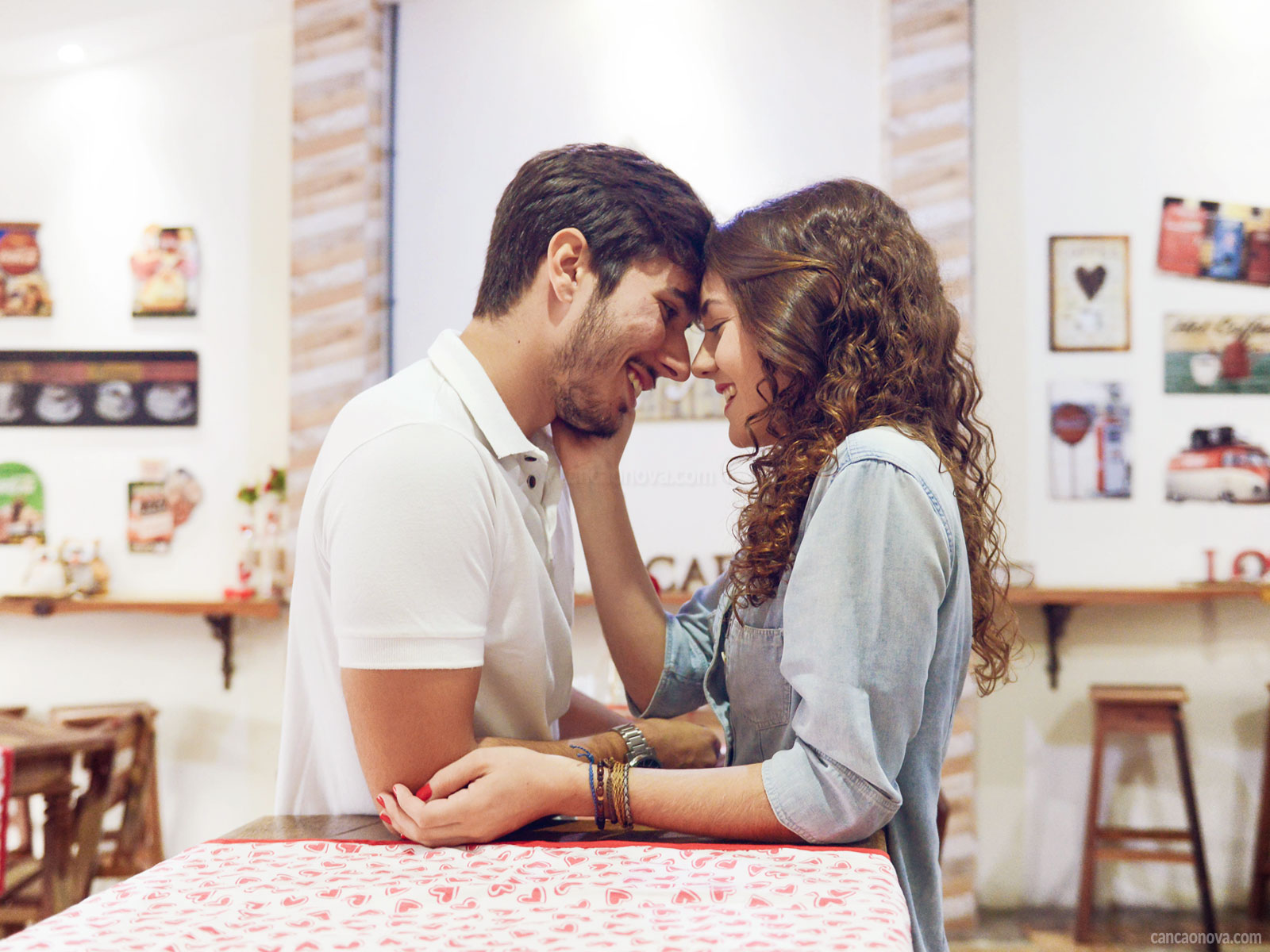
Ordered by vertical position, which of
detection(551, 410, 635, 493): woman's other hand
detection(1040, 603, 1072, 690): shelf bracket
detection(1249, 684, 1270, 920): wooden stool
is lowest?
detection(1249, 684, 1270, 920): wooden stool

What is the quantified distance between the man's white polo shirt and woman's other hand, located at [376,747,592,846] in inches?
4.8

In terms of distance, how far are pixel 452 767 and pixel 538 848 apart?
0.43 ft

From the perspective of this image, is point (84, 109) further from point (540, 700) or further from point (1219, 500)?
point (1219, 500)

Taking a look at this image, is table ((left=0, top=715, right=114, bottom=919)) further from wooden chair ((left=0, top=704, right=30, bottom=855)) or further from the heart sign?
the heart sign

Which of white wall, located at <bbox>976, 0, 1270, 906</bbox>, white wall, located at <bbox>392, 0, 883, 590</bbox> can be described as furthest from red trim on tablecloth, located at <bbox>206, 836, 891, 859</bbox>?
white wall, located at <bbox>976, 0, 1270, 906</bbox>

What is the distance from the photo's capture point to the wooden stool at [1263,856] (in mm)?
3791

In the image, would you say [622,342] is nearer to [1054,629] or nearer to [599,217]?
[599,217]

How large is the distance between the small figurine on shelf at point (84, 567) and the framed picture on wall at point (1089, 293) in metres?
4.14

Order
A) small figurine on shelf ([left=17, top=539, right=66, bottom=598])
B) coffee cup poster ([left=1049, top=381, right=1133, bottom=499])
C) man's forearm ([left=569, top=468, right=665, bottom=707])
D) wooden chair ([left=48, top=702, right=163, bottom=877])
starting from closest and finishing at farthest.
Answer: man's forearm ([left=569, top=468, right=665, bottom=707]) < wooden chair ([left=48, top=702, right=163, bottom=877]) < coffee cup poster ([left=1049, top=381, right=1133, bottom=499]) < small figurine on shelf ([left=17, top=539, right=66, bottom=598])

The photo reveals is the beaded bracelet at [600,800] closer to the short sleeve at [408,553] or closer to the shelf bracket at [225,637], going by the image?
the short sleeve at [408,553]

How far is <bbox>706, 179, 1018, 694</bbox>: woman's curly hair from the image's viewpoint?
1.23 metres

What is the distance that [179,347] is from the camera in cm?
436

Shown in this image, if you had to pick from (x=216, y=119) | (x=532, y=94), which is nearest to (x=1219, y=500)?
(x=532, y=94)

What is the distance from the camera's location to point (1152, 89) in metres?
4.08
